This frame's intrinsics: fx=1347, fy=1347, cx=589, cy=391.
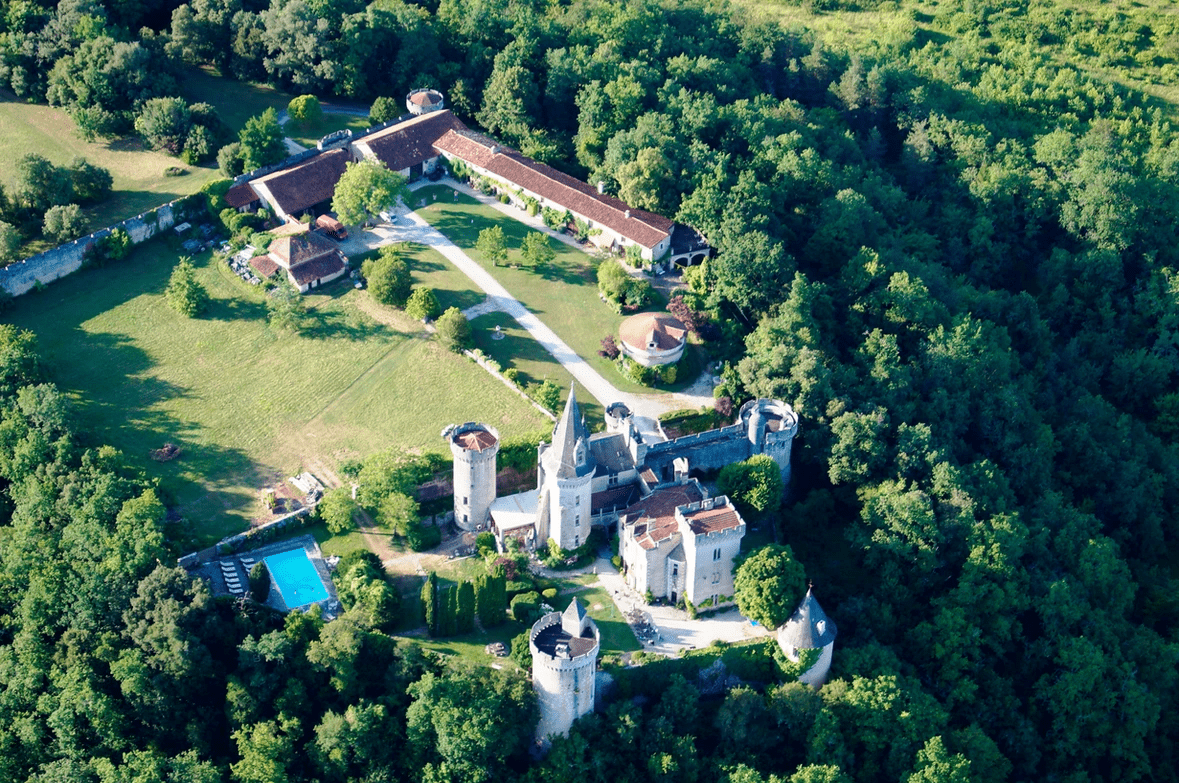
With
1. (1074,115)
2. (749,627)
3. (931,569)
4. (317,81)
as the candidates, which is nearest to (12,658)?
(749,627)

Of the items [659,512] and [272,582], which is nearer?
[272,582]

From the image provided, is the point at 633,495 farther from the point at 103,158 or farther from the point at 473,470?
the point at 103,158

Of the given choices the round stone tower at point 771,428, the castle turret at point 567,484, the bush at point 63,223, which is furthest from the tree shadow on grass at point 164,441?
the round stone tower at point 771,428

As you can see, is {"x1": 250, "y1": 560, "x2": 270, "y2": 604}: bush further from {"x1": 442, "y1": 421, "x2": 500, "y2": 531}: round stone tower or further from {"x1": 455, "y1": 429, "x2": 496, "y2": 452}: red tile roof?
{"x1": 455, "y1": 429, "x2": 496, "y2": 452}: red tile roof

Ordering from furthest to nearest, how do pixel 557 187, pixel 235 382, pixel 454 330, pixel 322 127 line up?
pixel 322 127 → pixel 557 187 → pixel 454 330 → pixel 235 382

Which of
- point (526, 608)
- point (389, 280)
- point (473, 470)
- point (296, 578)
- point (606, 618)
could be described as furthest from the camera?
point (389, 280)

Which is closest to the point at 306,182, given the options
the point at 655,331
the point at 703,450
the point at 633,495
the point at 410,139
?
the point at 410,139

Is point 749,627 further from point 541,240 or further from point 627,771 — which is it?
point 541,240

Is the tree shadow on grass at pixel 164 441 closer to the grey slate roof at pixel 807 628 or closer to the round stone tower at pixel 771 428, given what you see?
the round stone tower at pixel 771 428
